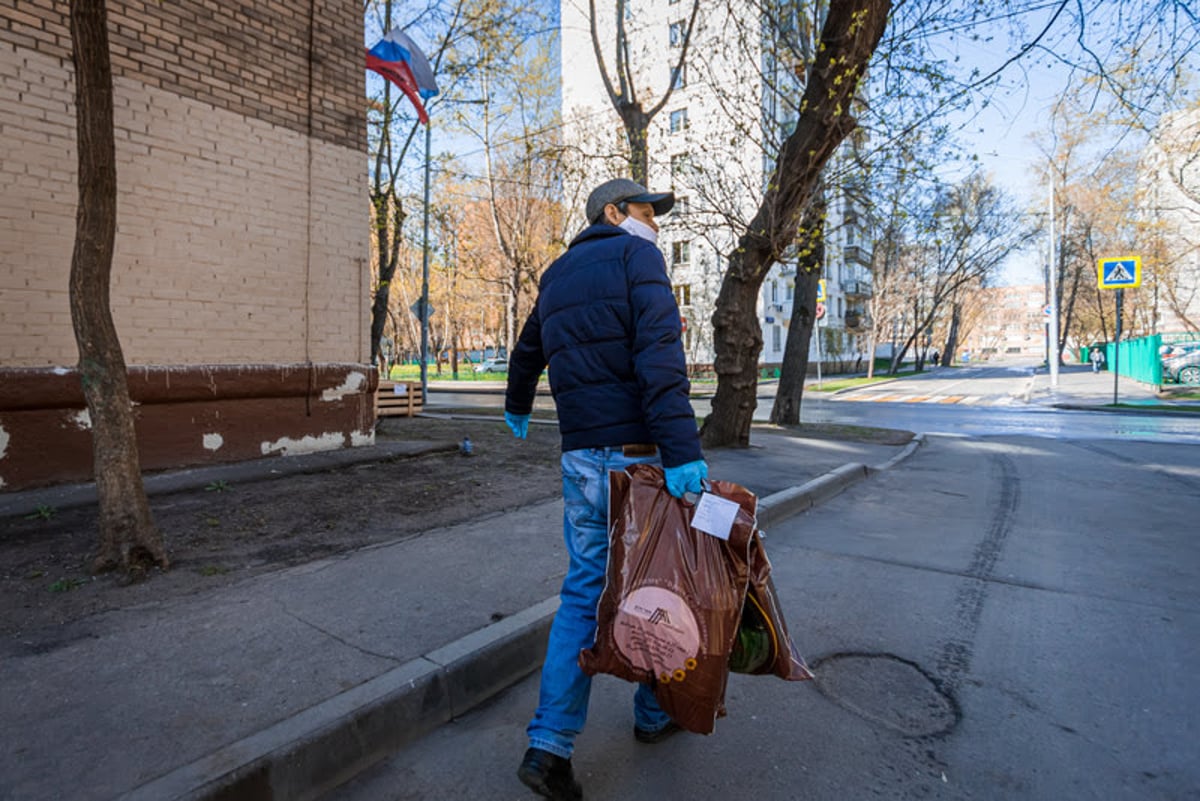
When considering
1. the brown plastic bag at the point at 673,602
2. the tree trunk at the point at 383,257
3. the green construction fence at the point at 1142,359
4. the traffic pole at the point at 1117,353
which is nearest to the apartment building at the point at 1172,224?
the traffic pole at the point at 1117,353

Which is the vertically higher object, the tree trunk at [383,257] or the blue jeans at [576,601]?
the tree trunk at [383,257]

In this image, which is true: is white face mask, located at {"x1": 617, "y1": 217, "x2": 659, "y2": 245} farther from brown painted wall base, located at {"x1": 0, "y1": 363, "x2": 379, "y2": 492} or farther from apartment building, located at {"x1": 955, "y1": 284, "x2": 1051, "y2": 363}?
apartment building, located at {"x1": 955, "y1": 284, "x2": 1051, "y2": 363}

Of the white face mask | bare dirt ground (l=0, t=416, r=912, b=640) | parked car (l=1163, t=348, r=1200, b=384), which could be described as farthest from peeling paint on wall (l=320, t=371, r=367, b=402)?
parked car (l=1163, t=348, r=1200, b=384)

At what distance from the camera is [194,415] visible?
6.30 metres

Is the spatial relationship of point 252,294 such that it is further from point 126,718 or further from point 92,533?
point 126,718

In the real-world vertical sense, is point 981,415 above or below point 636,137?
below

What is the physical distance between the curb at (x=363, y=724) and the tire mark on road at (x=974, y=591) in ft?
6.46

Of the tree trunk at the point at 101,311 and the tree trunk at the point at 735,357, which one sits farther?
the tree trunk at the point at 735,357

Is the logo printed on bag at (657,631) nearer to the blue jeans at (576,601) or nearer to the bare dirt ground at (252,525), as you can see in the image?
the blue jeans at (576,601)

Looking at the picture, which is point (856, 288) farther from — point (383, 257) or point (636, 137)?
point (383, 257)

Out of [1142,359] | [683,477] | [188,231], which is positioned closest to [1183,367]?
[1142,359]

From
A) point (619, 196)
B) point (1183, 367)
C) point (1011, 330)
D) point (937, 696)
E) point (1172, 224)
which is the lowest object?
point (937, 696)

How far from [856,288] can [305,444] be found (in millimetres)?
48394

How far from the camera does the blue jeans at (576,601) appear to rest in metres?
2.18
